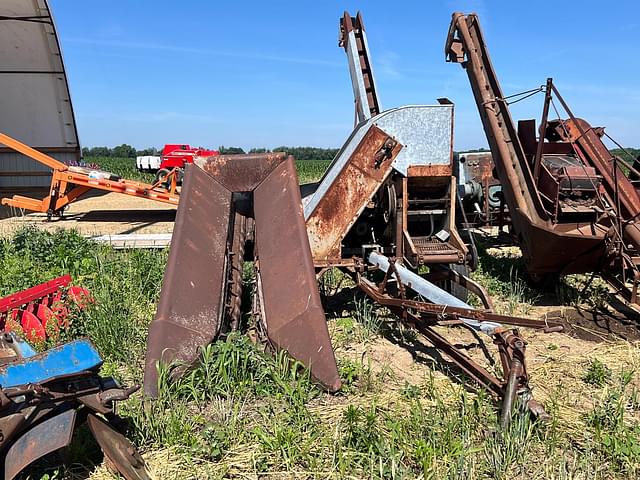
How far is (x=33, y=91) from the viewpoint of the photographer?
425 inches

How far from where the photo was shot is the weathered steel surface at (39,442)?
2.32m

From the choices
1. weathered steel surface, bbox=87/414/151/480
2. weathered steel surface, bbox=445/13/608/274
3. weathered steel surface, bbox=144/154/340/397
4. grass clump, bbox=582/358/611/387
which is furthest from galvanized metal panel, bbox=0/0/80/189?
grass clump, bbox=582/358/611/387

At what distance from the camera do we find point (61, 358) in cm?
251

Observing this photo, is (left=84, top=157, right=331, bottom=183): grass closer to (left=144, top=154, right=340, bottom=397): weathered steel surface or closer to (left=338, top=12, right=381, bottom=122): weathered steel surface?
(left=338, top=12, right=381, bottom=122): weathered steel surface

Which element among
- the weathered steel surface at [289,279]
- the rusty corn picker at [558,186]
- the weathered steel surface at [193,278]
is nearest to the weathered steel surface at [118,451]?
the weathered steel surface at [193,278]

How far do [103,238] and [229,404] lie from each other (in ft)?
17.2

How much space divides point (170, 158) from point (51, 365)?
16.1m

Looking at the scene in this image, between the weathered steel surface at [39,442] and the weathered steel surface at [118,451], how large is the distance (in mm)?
134

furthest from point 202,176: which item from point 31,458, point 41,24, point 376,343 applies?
point 41,24

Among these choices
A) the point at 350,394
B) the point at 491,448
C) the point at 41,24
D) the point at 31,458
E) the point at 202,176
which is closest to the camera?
the point at 31,458

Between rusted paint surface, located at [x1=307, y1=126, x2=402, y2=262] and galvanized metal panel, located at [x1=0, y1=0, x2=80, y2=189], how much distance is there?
7.07 m

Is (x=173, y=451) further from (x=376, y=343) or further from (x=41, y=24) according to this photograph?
(x=41, y=24)

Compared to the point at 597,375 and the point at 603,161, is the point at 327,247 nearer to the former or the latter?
the point at 597,375

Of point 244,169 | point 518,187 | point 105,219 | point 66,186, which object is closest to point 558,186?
point 518,187
